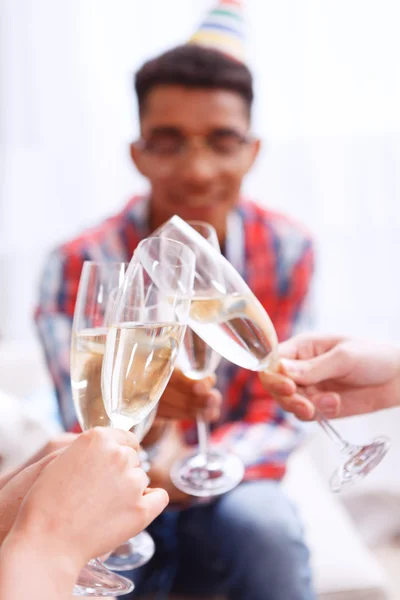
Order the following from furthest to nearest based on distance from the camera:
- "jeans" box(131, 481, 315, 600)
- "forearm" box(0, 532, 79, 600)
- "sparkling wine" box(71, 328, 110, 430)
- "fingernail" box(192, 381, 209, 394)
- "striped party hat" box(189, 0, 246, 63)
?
"striped party hat" box(189, 0, 246, 63), "jeans" box(131, 481, 315, 600), "fingernail" box(192, 381, 209, 394), "sparkling wine" box(71, 328, 110, 430), "forearm" box(0, 532, 79, 600)

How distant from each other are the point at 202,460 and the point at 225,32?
1.03 meters

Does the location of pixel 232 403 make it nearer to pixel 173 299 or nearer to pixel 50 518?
pixel 173 299

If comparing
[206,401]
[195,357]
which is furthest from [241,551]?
[195,357]

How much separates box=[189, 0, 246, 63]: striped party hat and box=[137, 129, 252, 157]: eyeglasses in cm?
20

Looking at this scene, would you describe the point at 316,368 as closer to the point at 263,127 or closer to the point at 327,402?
the point at 327,402

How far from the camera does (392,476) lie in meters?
2.31

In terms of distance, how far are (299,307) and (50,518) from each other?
45.3 inches

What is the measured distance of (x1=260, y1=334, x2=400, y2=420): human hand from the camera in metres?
0.76

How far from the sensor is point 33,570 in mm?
448

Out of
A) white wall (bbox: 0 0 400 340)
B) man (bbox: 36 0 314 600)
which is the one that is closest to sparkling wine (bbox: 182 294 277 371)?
man (bbox: 36 0 314 600)

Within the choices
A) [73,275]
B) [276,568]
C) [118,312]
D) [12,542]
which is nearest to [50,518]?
[12,542]

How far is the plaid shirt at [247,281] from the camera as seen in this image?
4.51 feet

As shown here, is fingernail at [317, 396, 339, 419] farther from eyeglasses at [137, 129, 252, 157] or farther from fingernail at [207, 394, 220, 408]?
eyeglasses at [137, 129, 252, 157]

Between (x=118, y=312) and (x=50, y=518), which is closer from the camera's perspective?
(x=50, y=518)
